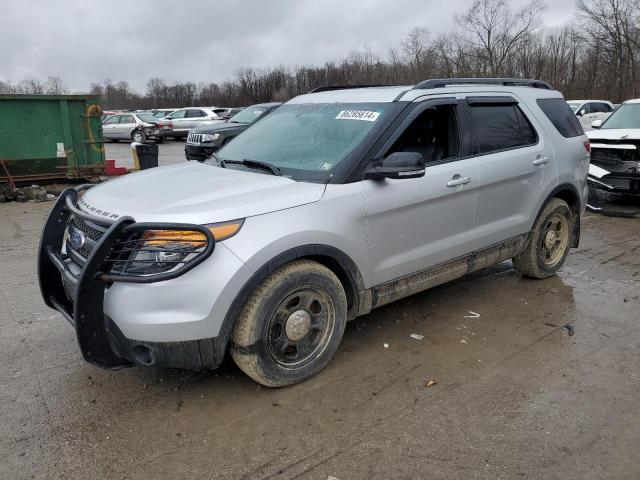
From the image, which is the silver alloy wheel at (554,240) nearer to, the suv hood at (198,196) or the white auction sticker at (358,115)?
the white auction sticker at (358,115)

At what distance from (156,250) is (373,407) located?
5.06 ft

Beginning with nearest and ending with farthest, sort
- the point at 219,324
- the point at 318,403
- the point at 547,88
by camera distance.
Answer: the point at 219,324
the point at 318,403
the point at 547,88

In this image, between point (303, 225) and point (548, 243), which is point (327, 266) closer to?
point (303, 225)

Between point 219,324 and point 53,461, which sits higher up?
point 219,324

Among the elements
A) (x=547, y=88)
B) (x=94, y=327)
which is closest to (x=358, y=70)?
(x=547, y=88)

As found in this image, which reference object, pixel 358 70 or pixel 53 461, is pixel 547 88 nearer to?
pixel 53 461

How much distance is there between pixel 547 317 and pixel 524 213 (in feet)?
3.06

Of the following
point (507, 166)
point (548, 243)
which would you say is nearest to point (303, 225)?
point (507, 166)

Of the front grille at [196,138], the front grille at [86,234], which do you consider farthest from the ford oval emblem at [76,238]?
the front grille at [196,138]

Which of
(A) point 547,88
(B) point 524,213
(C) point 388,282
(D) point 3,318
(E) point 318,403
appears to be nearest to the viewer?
(E) point 318,403

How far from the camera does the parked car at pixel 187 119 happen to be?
28.1 meters

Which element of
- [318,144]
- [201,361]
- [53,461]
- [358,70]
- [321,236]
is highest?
[358,70]

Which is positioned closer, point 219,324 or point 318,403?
point 219,324

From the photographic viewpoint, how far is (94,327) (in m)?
2.95
